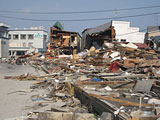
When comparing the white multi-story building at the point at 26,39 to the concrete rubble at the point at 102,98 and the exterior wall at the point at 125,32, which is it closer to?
the exterior wall at the point at 125,32

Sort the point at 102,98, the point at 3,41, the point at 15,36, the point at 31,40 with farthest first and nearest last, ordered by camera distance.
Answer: the point at 15,36 → the point at 31,40 → the point at 3,41 → the point at 102,98

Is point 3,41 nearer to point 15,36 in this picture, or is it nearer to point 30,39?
point 30,39

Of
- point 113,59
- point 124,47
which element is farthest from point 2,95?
point 124,47

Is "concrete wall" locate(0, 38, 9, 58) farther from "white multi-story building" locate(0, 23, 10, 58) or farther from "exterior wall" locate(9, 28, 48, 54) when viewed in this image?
A: "exterior wall" locate(9, 28, 48, 54)

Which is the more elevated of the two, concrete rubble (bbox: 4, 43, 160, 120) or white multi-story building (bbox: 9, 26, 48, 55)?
white multi-story building (bbox: 9, 26, 48, 55)

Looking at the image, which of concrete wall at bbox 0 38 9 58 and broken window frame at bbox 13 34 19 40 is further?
broken window frame at bbox 13 34 19 40

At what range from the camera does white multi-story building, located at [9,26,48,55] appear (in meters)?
56.6

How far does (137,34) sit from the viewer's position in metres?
32.1

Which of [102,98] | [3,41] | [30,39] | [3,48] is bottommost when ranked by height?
[102,98]

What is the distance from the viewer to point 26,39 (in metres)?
57.4

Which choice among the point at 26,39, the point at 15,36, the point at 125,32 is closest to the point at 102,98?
the point at 125,32

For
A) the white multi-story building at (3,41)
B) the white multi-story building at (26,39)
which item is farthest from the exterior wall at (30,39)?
the white multi-story building at (3,41)

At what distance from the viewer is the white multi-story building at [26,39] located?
56562 mm


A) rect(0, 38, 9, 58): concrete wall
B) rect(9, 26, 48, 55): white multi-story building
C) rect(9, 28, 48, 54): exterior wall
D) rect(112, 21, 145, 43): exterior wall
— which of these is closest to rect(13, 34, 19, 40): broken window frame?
rect(9, 26, 48, 55): white multi-story building
